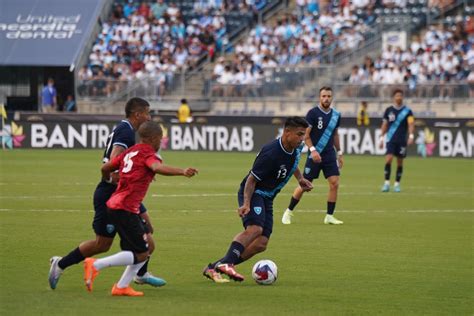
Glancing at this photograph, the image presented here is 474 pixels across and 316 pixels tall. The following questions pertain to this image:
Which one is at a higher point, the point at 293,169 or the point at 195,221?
the point at 293,169

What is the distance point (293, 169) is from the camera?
12.4 meters

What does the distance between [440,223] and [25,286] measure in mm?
9327

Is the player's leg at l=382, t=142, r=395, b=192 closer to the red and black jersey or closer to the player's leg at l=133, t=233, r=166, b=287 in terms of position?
the player's leg at l=133, t=233, r=166, b=287

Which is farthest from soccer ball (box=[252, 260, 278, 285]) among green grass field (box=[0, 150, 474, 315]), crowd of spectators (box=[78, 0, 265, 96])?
crowd of spectators (box=[78, 0, 265, 96])

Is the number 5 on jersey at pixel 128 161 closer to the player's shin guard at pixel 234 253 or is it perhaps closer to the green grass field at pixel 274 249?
the green grass field at pixel 274 249

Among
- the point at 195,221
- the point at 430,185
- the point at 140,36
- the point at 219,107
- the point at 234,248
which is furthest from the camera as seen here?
the point at 140,36

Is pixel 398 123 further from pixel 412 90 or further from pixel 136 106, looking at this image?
pixel 136 106

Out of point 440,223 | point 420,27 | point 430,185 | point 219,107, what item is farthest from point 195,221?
point 420,27

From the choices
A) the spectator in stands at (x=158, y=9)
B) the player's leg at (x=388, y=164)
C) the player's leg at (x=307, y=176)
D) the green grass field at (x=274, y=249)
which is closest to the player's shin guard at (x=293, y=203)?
the player's leg at (x=307, y=176)

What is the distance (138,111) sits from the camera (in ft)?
37.9

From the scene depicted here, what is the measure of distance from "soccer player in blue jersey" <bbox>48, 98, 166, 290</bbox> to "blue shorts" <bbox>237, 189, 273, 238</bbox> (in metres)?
1.20

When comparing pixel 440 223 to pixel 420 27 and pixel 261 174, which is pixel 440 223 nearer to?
pixel 261 174

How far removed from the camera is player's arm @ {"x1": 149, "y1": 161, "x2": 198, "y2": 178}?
10.2m

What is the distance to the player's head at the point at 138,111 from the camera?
454 inches
